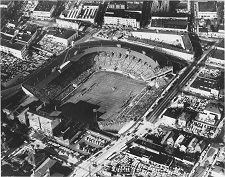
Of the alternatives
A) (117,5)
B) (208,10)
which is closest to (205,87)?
(208,10)

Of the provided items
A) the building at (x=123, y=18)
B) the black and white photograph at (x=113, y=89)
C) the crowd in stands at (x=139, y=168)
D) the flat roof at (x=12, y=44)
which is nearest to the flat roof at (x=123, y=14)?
the building at (x=123, y=18)

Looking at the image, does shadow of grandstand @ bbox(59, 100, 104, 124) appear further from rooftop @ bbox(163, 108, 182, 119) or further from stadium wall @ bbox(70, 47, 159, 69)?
stadium wall @ bbox(70, 47, 159, 69)

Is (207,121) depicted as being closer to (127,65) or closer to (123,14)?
(127,65)

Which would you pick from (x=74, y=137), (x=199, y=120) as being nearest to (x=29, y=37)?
(x=74, y=137)

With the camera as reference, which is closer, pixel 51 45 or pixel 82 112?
pixel 82 112

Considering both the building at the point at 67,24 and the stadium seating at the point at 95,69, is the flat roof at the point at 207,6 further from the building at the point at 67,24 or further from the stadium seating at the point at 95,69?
the building at the point at 67,24

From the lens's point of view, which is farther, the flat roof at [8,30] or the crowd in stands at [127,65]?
the flat roof at [8,30]
